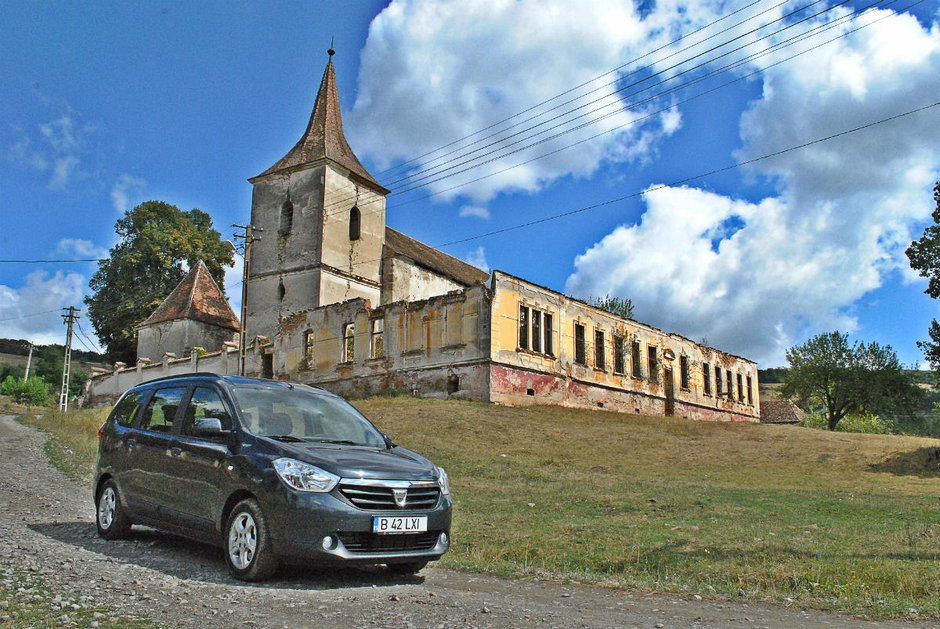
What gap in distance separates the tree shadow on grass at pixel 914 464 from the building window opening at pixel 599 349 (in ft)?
49.1

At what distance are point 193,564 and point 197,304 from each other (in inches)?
1746

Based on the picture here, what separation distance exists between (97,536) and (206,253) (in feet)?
166

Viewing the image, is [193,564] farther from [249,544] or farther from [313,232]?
[313,232]

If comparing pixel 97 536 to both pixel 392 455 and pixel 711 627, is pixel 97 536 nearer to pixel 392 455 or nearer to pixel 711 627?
pixel 392 455

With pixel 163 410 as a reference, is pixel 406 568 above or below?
below

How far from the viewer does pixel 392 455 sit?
22.4ft

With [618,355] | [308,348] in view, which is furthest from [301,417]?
[308,348]

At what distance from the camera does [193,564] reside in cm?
672

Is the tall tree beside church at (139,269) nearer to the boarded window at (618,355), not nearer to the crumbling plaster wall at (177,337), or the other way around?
the crumbling plaster wall at (177,337)

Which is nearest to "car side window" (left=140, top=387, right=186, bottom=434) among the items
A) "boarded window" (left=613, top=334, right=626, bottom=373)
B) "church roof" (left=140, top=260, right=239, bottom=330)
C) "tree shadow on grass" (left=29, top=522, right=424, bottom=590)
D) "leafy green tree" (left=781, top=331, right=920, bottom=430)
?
"tree shadow on grass" (left=29, top=522, right=424, bottom=590)

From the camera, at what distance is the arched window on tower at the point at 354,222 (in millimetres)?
42844

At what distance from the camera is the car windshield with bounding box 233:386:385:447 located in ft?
22.3

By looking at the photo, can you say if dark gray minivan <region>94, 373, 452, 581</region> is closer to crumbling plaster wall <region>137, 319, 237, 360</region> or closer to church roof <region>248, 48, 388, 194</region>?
church roof <region>248, 48, 388, 194</region>

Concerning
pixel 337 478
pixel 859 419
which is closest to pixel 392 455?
pixel 337 478
